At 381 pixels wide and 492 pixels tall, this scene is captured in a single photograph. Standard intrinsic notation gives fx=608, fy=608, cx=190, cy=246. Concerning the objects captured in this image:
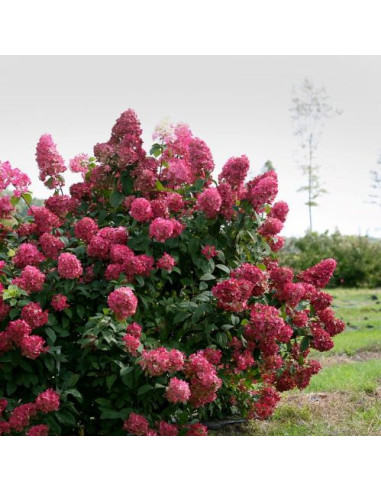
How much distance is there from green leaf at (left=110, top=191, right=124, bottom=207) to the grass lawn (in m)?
1.57

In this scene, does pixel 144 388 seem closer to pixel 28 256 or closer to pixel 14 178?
pixel 28 256

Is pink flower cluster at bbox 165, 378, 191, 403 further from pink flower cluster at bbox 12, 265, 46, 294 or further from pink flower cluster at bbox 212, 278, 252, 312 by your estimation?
pink flower cluster at bbox 12, 265, 46, 294

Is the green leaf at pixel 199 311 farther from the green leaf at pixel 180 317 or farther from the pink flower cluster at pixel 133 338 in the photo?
the pink flower cluster at pixel 133 338

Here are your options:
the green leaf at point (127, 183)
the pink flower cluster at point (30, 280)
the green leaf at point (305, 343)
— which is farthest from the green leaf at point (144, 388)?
the green leaf at point (127, 183)

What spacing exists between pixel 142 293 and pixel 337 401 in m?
2.00

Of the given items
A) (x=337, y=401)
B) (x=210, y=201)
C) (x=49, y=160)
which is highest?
(x=49, y=160)

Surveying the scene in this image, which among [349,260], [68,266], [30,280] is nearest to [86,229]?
[68,266]

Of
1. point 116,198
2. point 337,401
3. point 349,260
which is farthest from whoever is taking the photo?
point 349,260

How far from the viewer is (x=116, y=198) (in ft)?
11.3

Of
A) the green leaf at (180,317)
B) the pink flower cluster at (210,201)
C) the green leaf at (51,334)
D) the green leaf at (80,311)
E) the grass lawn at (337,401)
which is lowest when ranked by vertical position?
the grass lawn at (337,401)

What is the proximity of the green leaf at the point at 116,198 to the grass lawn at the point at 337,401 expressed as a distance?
1.57 meters

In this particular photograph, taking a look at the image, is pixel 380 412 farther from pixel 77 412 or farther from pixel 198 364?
pixel 77 412

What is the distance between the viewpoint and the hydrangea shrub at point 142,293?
300 centimetres

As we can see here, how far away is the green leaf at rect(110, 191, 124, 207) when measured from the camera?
3.41 metres
